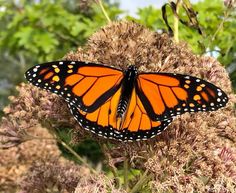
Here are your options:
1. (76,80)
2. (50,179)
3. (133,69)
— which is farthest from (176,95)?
(50,179)

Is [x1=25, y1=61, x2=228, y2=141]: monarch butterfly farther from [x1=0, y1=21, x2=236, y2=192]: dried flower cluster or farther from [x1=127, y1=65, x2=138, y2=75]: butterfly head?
[x1=0, y1=21, x2=236, y2=192]: dried flower cluster

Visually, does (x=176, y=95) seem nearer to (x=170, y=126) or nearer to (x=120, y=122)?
(x=170, y=126)

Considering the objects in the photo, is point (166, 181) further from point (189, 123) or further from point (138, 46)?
point (138, 46)

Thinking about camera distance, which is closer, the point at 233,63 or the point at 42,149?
the point at 233,63

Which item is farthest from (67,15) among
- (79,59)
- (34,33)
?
(79,59)

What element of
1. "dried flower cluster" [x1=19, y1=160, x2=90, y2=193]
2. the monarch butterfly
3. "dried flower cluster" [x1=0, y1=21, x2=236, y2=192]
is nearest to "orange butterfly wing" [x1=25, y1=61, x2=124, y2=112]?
the monarch butterfly

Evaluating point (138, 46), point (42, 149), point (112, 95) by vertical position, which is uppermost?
point (138, 46)

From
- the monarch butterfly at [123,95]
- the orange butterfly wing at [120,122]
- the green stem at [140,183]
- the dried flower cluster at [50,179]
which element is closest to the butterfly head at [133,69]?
the monarch butterfly at [123,95]
